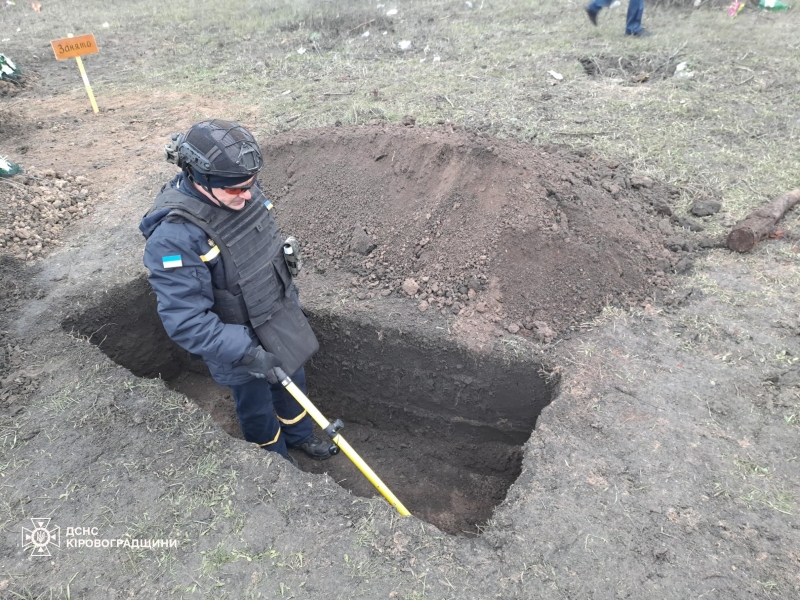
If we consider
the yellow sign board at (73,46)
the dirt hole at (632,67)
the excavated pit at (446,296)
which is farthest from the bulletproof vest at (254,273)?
the dirt hole at (632,67)

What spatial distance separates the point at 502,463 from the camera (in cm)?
418

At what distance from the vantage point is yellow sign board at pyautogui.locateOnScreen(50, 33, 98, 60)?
6.88m

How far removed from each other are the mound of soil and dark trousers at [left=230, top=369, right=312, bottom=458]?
3.28ft

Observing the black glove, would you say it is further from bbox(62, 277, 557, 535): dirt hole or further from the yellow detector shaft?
bbox(62, 277, 557, 535): dirt hole

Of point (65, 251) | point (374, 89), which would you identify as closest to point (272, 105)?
point (374, 89)

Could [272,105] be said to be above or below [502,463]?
above

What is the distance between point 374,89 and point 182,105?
9.88ft

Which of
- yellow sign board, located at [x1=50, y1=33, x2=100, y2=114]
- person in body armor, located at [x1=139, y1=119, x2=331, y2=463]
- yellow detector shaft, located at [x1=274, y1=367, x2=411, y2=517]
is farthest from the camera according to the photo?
yellow sign board, located at [x1=50, y1=33, x2=100, y2=114]

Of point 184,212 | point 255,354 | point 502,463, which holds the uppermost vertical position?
point 184,212

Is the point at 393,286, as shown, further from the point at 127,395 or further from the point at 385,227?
the point at 127,395

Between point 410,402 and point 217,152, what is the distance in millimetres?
2632

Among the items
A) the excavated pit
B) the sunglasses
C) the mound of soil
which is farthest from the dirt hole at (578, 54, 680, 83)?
the sunglasses

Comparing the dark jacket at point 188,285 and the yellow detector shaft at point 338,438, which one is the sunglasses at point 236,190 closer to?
the dark jacket at point 188,285

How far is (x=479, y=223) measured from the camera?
14.3 feet
